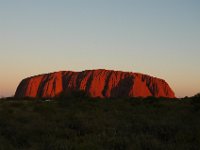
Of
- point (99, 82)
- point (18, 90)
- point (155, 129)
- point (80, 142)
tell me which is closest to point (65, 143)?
point (80, 142)

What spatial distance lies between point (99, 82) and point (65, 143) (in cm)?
11916

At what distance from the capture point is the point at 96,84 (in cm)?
12962

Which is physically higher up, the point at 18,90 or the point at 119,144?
the point at 119,144

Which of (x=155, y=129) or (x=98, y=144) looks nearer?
(x=98, y=144)

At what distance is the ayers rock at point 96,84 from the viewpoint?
12662 cm

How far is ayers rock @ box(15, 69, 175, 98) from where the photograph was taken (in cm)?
12662

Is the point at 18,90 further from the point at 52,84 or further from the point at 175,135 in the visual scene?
the point at 175,135

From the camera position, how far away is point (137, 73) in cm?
13450

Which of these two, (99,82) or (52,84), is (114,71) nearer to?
(99,82)

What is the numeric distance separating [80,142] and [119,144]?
115cm

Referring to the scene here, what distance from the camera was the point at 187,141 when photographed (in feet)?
39.2

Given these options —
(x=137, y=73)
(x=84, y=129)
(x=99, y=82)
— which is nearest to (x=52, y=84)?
(x=99, y=82)

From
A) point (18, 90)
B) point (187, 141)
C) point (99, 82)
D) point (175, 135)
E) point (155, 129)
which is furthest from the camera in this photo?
point (18, 90)

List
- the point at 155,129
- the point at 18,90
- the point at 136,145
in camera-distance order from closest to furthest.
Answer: the point at 136,145 → the point at 155,129 → the point at 18,90
